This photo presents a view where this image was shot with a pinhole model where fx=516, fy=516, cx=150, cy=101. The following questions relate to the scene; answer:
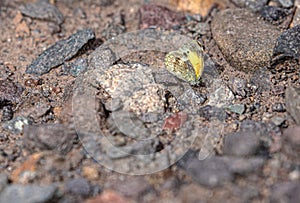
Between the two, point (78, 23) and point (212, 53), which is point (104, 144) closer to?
point (212, 53)

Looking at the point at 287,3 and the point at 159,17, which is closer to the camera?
the point at 287,3

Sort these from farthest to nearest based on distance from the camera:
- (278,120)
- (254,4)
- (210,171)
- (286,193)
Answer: (254,4)
(278,120)
(210,171)
(286,193)

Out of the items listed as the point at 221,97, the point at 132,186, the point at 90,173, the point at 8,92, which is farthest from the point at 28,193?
the point at 221,97

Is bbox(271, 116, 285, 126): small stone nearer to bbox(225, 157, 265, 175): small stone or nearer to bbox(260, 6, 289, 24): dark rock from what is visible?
bbox(225, 157, 265, 175): small stone

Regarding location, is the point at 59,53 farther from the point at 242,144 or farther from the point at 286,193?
the point at 286,193

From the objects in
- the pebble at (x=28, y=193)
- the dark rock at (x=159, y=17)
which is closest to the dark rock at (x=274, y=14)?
the dark rock at (x=159, y=17)

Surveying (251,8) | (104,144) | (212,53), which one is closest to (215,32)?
(212,53)

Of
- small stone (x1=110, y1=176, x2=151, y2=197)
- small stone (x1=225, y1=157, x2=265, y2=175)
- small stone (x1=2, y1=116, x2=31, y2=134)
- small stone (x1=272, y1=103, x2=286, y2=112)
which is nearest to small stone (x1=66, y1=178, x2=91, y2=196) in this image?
small stone (x1=110, y1=176, x2=151, y2=197)
